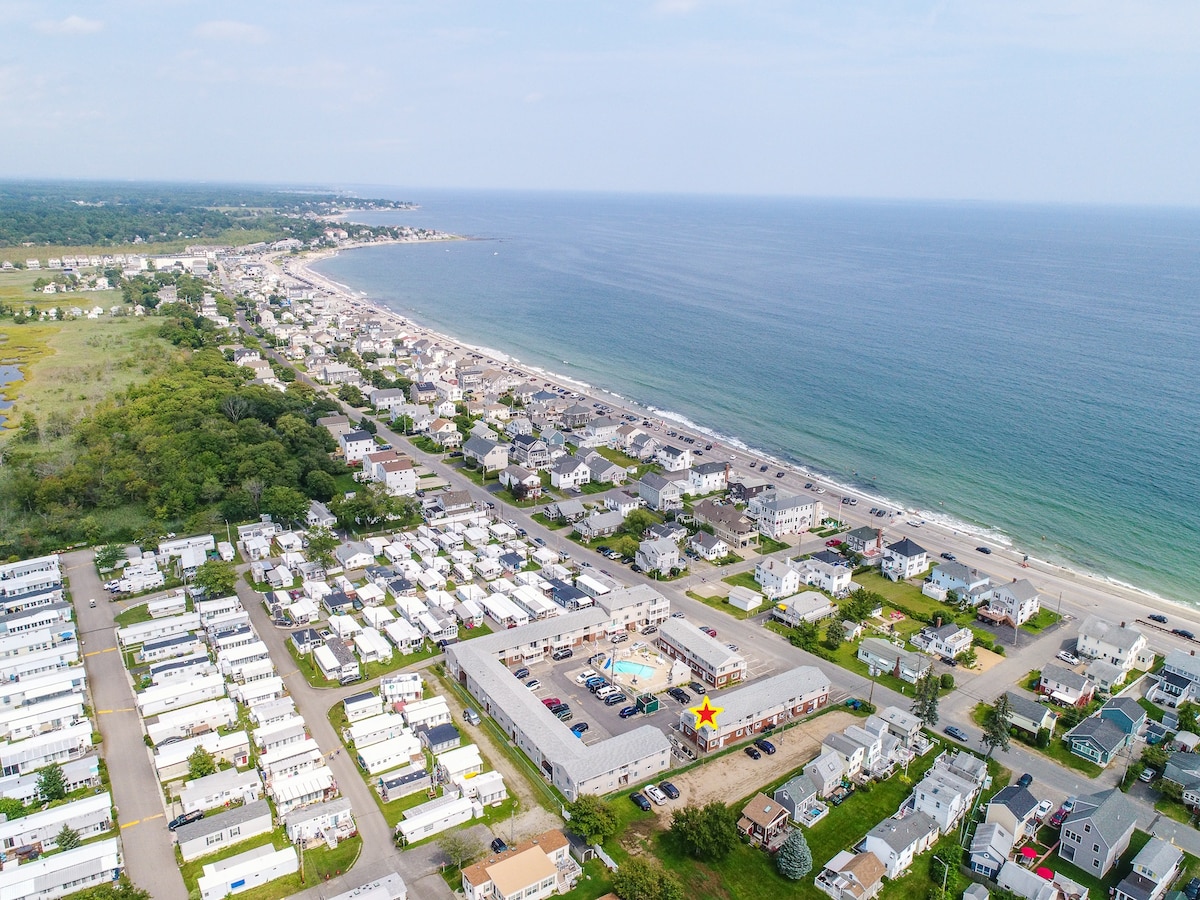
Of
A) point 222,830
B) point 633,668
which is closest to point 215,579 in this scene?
point 222,830

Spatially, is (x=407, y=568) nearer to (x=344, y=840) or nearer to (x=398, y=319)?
(x=344, y=840)

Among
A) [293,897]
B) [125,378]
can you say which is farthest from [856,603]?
[125,378]

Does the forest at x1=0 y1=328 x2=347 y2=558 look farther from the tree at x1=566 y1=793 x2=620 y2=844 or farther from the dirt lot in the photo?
the dirt lot

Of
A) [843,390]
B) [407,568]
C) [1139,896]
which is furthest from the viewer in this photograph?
[843,390]

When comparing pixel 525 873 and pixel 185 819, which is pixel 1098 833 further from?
pixel 185 819

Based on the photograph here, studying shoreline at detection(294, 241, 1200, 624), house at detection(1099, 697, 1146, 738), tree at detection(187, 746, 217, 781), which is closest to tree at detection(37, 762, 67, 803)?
tree at detection(187, 746, 217, 781)
